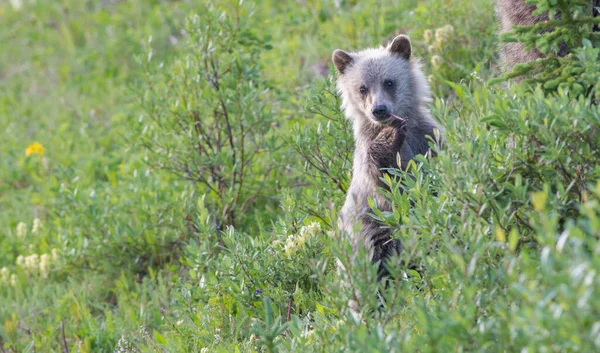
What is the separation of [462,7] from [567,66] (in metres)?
3.24

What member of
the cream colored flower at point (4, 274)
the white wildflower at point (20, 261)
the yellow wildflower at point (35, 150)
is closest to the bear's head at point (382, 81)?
the white wildflower at point (20, 261)

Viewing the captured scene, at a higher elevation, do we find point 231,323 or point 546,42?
point 546,42

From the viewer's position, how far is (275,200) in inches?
251

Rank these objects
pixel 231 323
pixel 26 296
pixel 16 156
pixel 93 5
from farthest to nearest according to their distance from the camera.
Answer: pixel 93 5 → pixel 16 156 → pixel 26 296 → pixel 231 323

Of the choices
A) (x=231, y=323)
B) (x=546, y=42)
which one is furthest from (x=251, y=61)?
(x=546, y=42)

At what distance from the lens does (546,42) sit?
12.0ft

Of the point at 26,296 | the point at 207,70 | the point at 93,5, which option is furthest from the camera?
the point at 93,5

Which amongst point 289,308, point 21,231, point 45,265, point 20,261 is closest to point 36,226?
point 21,231

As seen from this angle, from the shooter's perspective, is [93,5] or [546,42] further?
[93,5]

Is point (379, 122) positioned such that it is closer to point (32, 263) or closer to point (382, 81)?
point (382, 81)

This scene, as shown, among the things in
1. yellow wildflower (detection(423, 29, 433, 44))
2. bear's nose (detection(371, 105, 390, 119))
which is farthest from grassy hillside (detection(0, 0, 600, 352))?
bear's nose (detection(371, 105, 390, 119))

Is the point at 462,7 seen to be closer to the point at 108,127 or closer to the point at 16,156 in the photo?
the point at 108,127

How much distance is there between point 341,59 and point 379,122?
839 millimetres

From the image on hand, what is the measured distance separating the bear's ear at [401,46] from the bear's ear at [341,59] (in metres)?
0.33
